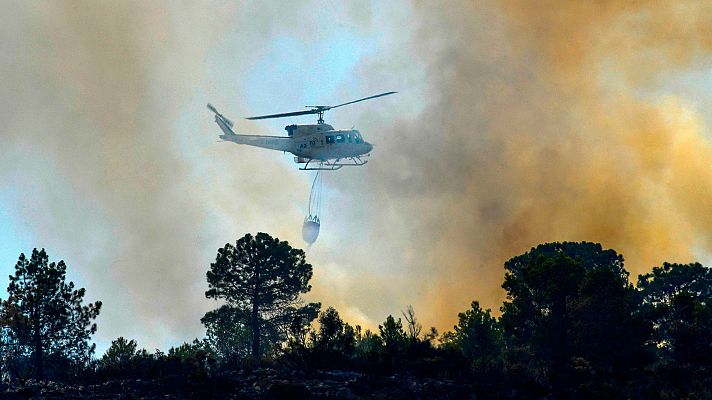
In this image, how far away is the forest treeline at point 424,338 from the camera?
6775cm

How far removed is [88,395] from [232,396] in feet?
32.5

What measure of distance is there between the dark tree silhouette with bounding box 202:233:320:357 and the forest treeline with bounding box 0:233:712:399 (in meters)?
0.12

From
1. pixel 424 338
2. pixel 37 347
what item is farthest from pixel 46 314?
pixel 424 338

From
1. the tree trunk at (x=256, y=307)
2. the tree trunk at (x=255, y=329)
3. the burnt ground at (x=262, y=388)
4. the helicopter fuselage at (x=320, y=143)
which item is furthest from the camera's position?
the tree trunk at (x=256, y=307)

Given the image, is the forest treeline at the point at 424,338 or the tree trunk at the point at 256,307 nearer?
the forest treeline at the point at 424,338

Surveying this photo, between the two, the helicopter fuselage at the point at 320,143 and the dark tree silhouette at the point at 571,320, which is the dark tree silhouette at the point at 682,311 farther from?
the helicopter fuselage at the point at 320,143

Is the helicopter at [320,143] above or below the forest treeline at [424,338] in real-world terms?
above

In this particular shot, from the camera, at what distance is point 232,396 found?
61.6 meters

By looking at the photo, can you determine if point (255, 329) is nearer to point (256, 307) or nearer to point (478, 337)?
point (256, 307)

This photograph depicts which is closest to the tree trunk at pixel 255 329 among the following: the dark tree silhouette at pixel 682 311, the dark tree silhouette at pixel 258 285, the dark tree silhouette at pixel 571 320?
the dark tree silhouette at pixel 258 285

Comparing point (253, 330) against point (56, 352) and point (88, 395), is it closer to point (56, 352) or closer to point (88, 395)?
point (56, 352)

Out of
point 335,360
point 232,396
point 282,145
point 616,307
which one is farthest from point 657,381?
point 282,145

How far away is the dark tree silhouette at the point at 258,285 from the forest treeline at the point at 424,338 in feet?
0.39

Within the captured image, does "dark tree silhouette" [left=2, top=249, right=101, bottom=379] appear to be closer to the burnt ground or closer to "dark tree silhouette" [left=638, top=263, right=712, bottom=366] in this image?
the burnt ground
